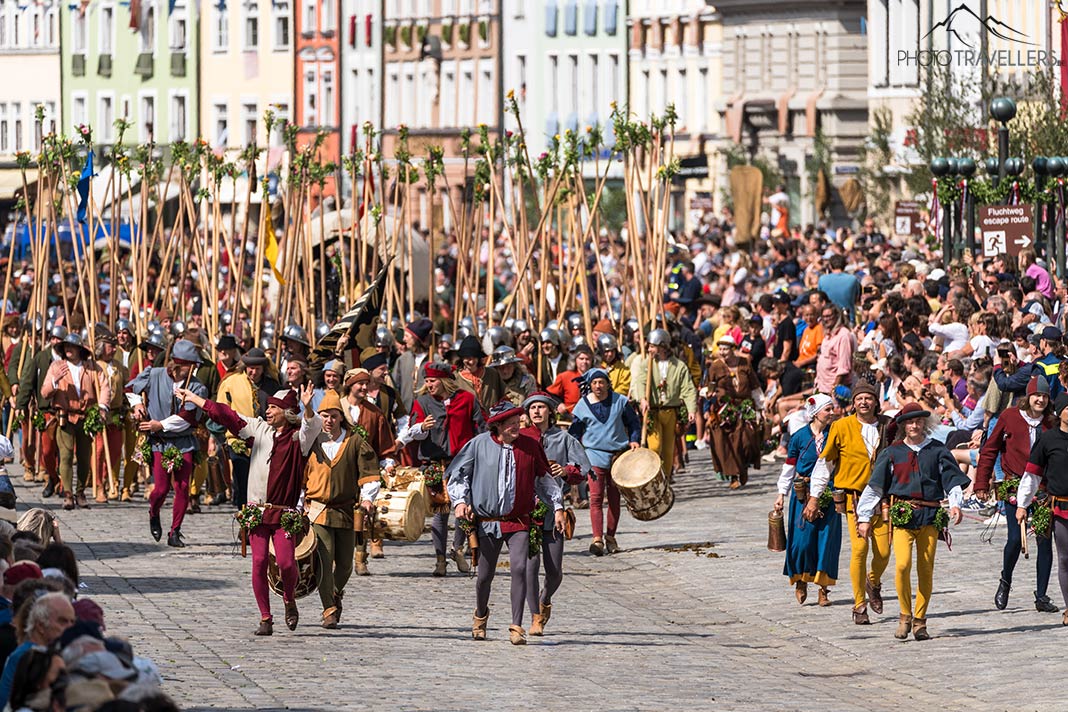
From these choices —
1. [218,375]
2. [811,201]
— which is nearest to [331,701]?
[218,375]

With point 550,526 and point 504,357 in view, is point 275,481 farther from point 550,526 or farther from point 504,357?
point 504,357

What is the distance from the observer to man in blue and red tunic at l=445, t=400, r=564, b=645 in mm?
17688

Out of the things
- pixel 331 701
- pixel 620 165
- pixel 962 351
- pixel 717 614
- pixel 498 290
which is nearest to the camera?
pixel 331 701

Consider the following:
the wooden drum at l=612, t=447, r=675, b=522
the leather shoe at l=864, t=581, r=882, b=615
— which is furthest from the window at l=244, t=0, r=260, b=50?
the leather shoe at l=864, t=581, r=882, b=615

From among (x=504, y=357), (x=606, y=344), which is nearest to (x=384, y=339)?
(x=606, y=344)

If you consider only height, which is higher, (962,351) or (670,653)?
(962,351)

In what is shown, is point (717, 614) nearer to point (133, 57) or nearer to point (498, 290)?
point (498, 290)

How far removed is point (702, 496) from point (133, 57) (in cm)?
6249

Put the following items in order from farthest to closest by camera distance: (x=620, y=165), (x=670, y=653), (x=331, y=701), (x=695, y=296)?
(x=620, y=165) → (x=695, y=296) → (x=670, y=653) → (x=331, y=701)

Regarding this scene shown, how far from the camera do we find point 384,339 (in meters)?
27.0

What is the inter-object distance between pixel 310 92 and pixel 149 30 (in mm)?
6170

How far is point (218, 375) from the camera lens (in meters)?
25.8

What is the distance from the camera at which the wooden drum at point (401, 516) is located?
20047mm

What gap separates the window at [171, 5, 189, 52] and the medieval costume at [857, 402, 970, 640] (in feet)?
230
